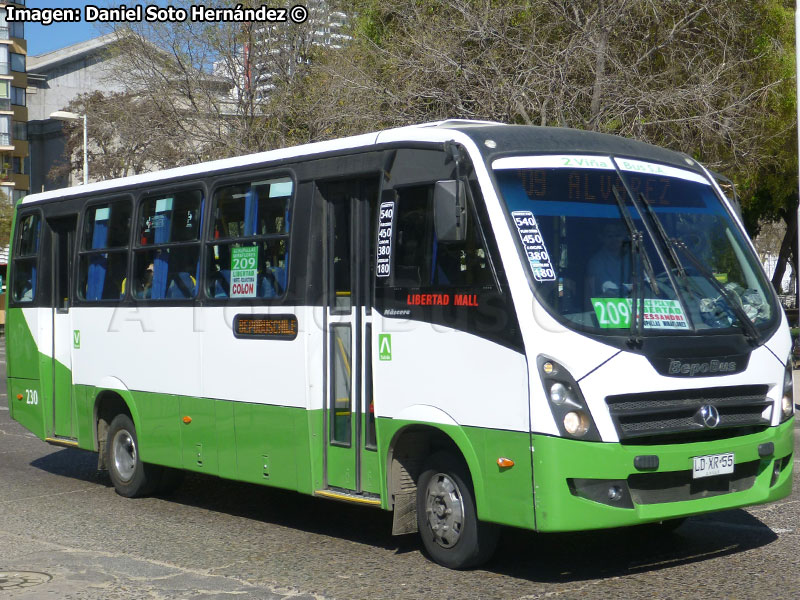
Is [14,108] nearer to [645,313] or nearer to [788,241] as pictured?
[788,241]

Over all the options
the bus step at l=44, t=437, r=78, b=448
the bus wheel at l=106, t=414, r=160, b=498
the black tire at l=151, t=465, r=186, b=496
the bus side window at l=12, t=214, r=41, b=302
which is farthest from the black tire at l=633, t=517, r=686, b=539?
the bus side window at l=12, t=214, r=41, b=302

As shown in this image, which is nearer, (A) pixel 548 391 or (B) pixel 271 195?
(A) pixel 548 391

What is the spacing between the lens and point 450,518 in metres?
7.38

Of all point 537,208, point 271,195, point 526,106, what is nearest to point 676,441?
point 537,208

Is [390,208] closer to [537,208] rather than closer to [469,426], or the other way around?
[537,208]

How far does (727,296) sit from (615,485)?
1567 mm

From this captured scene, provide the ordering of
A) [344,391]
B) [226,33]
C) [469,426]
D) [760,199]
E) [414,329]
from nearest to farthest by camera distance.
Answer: [469,426] < [414,329] < [344,391] < [226,33] < [760,199]

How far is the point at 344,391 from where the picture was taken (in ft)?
27.2

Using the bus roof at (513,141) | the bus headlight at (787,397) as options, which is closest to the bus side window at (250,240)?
the bus roof at (513,141)

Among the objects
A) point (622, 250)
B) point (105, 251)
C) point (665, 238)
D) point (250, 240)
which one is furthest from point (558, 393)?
point (105, 251)

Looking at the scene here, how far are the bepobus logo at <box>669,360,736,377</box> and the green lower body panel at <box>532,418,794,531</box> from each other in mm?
418

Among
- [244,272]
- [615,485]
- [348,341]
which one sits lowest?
[615,485]

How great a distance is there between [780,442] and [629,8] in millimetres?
13937

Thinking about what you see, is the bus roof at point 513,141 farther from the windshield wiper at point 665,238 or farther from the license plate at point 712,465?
the license plate at point 712,465
